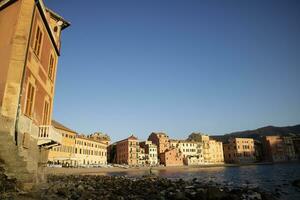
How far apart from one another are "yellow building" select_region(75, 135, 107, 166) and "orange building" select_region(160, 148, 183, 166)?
28.6 m

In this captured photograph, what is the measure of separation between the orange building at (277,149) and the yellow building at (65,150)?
11595 centimetres

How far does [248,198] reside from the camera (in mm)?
19703

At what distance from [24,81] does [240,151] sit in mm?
141776

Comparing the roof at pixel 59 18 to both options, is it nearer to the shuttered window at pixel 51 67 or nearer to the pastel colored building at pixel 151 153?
the shuttered window at pixel 51 67

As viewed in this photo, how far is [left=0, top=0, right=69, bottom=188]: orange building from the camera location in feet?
42.1

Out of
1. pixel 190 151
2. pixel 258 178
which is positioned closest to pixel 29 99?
pixel 258 178

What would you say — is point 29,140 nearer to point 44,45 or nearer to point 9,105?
point 9,105

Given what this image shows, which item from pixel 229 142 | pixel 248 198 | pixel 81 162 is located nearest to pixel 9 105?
pixel 248 198

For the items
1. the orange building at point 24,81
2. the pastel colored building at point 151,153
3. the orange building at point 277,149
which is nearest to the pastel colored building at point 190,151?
the pastel colored building at point 151,153

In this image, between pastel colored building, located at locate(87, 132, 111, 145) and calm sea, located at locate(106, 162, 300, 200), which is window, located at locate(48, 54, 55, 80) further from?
pastel colored building, located at locate(87, 132, 111, 145)

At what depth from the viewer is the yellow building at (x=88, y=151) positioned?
86.7 m

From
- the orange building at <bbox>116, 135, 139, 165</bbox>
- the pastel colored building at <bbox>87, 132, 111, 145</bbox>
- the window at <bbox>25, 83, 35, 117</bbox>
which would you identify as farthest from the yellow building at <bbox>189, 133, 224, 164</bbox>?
the window at <bbox>25, 83, 35, 117</bbox>

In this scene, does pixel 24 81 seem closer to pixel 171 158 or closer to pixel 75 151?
pixel 75 151

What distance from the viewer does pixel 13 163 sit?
454 inches
